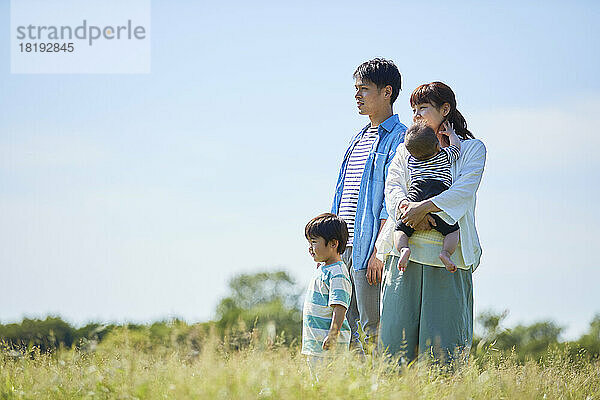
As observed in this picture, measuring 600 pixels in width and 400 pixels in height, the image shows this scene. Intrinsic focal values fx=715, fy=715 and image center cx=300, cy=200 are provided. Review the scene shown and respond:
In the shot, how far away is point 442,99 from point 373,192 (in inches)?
37.1

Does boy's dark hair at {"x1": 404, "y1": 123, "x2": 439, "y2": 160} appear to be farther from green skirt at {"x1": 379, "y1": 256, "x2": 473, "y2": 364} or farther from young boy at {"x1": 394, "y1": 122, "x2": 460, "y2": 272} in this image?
green skirt at {"x1": 379, "y1": 256, "x2": 473, "y2": 364}

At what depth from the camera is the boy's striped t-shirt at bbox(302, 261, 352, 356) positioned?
523 centimetres

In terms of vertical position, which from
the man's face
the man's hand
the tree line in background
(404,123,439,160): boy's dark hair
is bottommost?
the tree line in background

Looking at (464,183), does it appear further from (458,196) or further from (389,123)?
(389,123)

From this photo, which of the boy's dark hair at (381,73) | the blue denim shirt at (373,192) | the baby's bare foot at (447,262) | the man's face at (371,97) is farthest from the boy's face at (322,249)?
the boy's dark hair at (381,73)

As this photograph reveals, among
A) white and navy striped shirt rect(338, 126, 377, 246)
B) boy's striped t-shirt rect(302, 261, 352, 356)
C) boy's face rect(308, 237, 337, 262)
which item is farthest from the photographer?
white and navy striped shirt rect(338, 126, 377, 246)

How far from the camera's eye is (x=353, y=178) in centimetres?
586

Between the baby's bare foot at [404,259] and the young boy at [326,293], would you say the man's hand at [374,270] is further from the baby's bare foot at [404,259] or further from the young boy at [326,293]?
the baby's bare foot at [404,259]

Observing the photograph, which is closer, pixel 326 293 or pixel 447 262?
pixel 447 262

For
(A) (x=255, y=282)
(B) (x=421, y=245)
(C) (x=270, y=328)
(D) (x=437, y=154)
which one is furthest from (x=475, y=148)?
(A) (x=255, y=282)

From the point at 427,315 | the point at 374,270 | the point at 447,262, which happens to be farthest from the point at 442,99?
the point at 427,315

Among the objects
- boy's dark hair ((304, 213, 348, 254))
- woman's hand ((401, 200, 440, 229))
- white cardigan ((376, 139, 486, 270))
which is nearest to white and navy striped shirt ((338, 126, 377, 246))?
boy's dark hair ((304, 213, 348, 254))

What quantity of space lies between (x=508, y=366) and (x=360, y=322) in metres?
1.22

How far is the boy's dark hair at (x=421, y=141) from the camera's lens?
4816 mm
